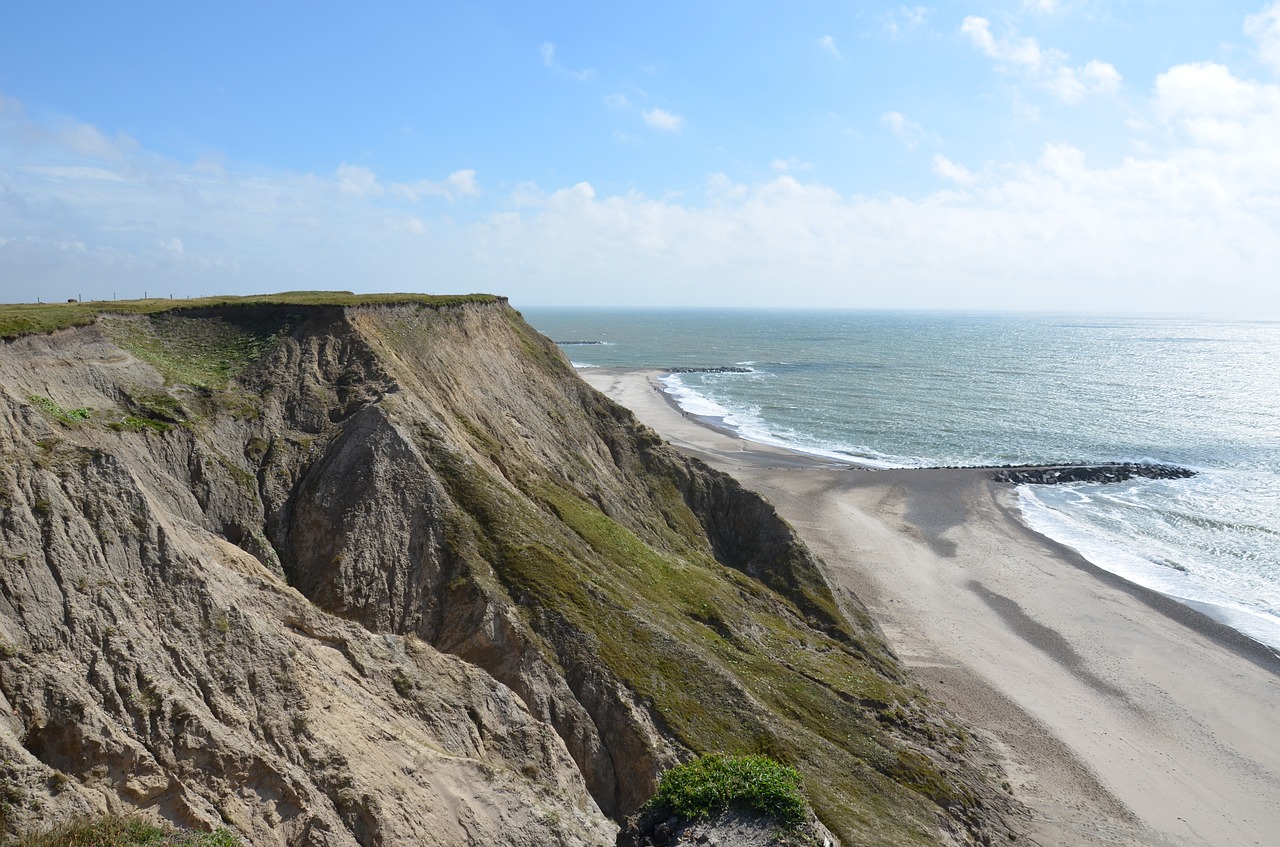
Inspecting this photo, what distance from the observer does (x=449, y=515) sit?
82.4 ft

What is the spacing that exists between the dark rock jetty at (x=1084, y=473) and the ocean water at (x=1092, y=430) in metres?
1.67

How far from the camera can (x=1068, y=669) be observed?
123 ft

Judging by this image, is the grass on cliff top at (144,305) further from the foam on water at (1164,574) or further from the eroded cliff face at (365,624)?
the foam on water at (1164,574)

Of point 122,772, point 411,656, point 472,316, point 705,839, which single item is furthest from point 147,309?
point 705,839

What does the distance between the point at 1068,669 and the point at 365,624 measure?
109 ft

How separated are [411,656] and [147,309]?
834 inches

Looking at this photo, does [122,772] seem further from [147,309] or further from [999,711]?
[999,711]

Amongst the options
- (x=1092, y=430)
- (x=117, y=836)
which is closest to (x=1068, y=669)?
(x=117, y=836)

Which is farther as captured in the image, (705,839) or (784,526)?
(784,526)

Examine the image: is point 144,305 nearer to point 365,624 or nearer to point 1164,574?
point 365,624

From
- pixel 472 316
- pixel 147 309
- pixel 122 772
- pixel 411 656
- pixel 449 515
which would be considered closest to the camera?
pixel 122 772

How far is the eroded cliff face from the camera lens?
15.1 meters

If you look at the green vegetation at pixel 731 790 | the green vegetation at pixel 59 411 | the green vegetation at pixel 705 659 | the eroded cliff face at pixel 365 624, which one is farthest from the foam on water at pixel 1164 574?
the green vegetation at pixel 59 411

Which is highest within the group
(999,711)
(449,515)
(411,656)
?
(449,515)
